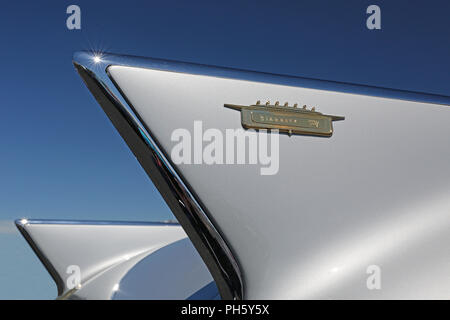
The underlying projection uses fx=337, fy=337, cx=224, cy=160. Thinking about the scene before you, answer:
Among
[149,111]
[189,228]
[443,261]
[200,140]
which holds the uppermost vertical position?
[149,111]

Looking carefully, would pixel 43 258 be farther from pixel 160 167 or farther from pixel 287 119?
pixel 287 119

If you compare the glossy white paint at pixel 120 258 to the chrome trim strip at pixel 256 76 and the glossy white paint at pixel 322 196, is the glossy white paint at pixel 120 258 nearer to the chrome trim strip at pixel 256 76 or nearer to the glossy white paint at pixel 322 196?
the glossy white paint at pixel 322 196

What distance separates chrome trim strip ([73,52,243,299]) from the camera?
1237mm

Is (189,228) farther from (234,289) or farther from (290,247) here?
(290,247)

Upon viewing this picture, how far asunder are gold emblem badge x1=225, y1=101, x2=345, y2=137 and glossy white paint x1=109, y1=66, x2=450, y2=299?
0.11ft

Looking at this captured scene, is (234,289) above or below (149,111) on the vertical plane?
below

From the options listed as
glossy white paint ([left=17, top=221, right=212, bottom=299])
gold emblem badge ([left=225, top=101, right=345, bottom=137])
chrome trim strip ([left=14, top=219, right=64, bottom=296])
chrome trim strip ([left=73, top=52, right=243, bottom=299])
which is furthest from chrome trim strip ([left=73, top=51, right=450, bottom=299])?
chrome trim strip ([left=14, top=219, right=64, bottom=296])

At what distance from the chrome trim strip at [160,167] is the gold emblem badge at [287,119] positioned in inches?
13.3

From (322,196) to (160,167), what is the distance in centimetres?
65

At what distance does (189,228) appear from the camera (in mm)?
1297

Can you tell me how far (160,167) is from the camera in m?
1.25

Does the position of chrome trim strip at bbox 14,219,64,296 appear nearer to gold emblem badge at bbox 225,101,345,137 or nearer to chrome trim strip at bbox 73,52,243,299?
chrome trim strip at bbox 73,52,243,299
